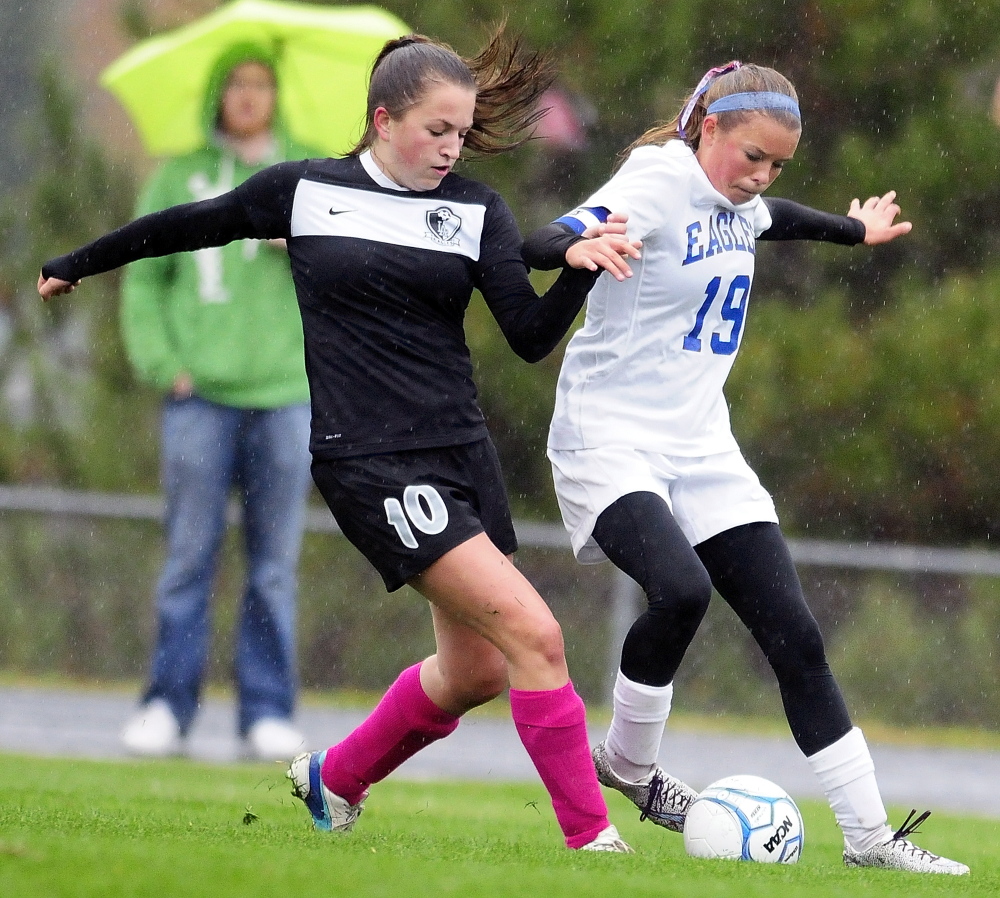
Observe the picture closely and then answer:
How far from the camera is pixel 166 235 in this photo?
16.2 ft

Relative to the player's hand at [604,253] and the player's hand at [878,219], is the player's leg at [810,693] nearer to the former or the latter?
the player's hand at [604,253]

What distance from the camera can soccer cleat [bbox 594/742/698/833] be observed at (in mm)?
5293

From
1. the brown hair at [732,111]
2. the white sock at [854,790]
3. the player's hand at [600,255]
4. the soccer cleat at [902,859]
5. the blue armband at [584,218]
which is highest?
the brown hair at [732,111]

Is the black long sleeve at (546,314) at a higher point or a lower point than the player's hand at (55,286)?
higher

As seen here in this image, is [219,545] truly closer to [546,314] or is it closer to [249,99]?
[249,99]

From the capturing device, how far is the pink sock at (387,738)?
5188 millimetres

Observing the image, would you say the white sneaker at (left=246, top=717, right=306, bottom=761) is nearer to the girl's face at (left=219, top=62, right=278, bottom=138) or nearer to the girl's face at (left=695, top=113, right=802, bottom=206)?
the girl's face at (left=219, top=62, right=278, bottom=138)

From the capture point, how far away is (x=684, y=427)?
16.7 ft

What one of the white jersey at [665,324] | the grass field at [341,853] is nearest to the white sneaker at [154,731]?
the grass field at [341,853]

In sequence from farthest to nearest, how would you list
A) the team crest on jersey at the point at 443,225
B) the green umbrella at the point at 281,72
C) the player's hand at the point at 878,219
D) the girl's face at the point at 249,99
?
the green umbrella at the point at 281,72, the girl's face at the point at 249,99, the player's hand at the point at 878,219, the team crest on jersey at the point at 443,225

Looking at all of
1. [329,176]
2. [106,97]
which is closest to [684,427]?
[329,176]

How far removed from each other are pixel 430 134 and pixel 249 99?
3222mm

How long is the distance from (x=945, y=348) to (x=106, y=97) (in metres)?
8.90

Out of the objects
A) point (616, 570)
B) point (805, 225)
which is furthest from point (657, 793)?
point (616, 570)
